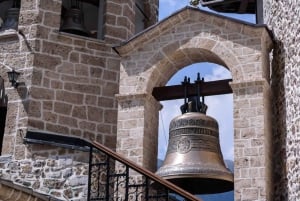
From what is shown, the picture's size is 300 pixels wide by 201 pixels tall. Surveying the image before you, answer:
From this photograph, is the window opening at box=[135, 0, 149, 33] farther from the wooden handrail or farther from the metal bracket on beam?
the wooden handrail

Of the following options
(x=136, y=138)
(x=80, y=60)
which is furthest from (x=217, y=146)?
(x=80, y=60)

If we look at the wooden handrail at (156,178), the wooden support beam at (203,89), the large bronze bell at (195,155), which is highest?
the wooden support beam at (203,89)

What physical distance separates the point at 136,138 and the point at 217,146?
3.58 ft

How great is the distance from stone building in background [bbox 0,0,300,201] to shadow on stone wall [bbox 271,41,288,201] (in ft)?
0.05

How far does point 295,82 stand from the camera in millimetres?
8211

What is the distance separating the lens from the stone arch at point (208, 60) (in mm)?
8086

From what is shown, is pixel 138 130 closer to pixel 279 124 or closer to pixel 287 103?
pixel 279 124

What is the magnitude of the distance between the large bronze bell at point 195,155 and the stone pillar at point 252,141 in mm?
231

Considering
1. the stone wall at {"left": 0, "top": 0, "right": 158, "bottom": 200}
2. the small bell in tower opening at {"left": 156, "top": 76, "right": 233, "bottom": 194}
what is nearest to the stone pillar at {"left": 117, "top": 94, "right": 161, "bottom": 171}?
the small bell in tower opening at {"left": 156, "top": 76, "right": 233, "bottom": 194}

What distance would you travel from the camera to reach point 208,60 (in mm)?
9141

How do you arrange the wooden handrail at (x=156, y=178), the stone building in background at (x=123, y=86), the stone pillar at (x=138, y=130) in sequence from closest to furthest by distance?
the wooden handrail at (x=156, y=178) → the stone building in background at (x=123, y=86) → the stone pillar at (x=138, y=130)

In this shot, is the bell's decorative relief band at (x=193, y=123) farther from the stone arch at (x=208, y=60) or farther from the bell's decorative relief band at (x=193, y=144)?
the stone arch at (x=208, y=60)

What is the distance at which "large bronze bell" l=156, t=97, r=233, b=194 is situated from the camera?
7949 mm

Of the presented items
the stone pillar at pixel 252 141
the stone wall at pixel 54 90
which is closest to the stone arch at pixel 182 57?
the stone pillar at pixel 252 141
